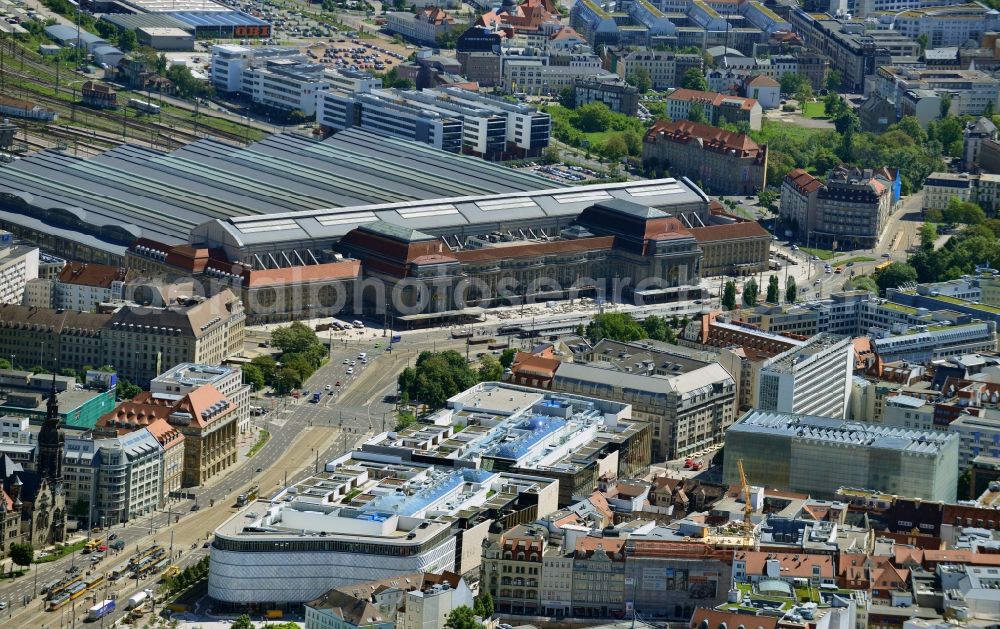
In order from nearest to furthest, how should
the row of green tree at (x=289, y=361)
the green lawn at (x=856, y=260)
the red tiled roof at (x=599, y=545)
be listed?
the red tiled roof at (x=599, y=545), the row of green tree at (x=289, y=361), the green lawn at (x=856, y=260)

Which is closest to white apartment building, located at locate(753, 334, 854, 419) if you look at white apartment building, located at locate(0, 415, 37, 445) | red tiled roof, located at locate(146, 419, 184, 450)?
red tiled roof, located at locate(146, 419, 184, 450)

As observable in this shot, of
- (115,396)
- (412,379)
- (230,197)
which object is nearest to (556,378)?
(412,379)

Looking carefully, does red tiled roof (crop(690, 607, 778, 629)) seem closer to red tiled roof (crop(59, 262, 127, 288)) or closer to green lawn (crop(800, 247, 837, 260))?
red tiled roof (crop(59, 262, 127, 288))

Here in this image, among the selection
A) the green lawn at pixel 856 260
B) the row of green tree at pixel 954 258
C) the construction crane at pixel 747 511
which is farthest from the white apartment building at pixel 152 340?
the green lawn at pixel 856 260

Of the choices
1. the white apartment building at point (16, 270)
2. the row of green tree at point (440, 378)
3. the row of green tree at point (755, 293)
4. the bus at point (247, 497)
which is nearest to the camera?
the bus at point (247, 497)

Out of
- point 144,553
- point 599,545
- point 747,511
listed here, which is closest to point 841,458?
point 747,511

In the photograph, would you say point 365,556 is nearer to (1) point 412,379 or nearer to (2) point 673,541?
(2) point 673,541

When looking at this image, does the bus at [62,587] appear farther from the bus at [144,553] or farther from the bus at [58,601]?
the bus at [144,553]
